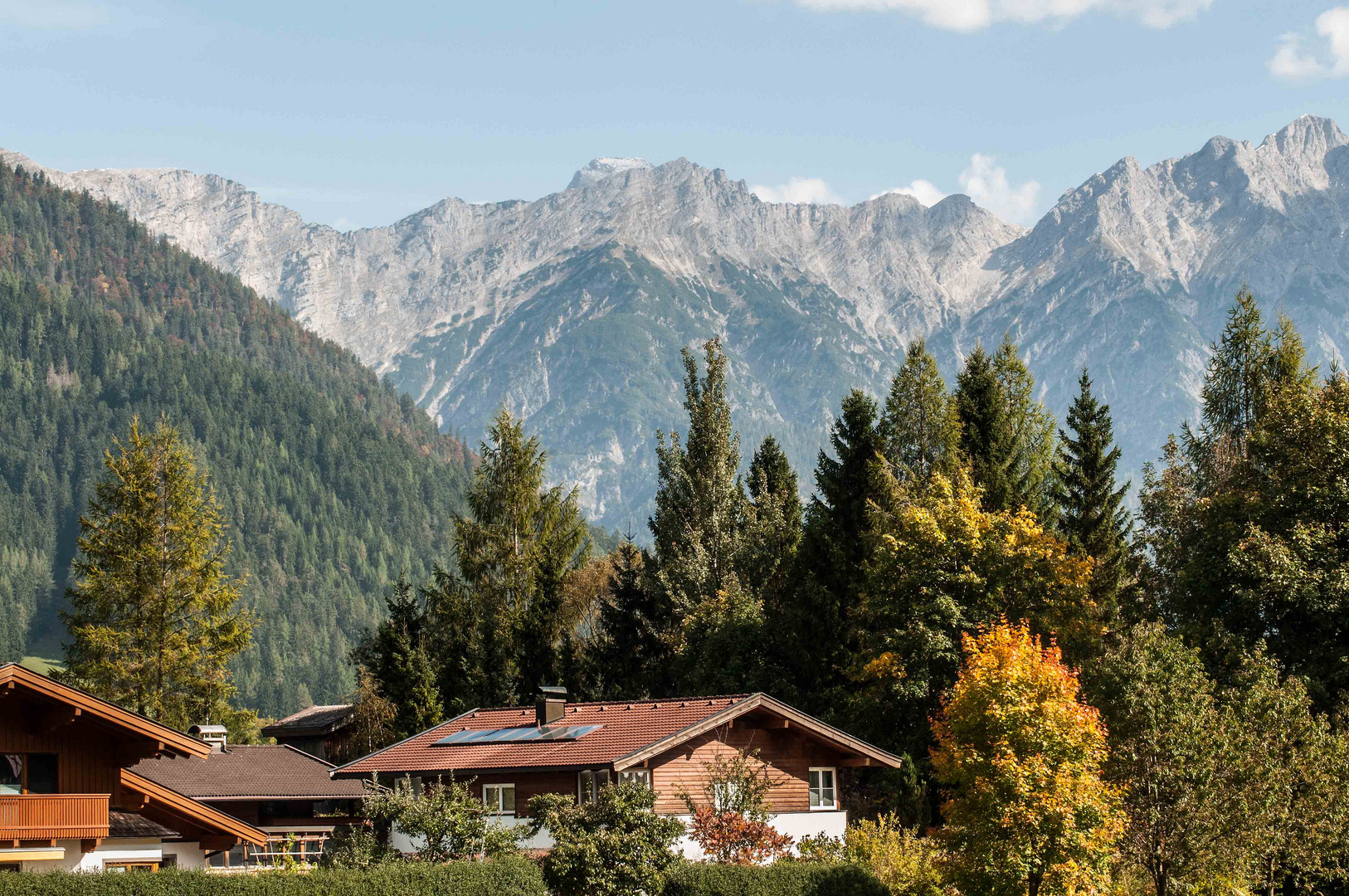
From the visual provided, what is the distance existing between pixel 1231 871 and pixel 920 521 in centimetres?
1976

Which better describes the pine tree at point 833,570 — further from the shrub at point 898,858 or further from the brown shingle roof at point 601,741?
the shrub at point 898,858

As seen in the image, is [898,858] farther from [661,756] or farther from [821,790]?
[821,790]

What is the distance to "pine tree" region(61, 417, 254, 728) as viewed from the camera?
58875 millimetres

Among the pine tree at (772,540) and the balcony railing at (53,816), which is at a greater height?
the pine tree at (772,540)

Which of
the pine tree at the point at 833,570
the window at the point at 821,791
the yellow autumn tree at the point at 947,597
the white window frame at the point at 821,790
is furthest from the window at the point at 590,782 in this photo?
the pine tree at the point at 833,570

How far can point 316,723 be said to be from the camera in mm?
86500

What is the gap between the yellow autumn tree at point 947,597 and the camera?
165 ft

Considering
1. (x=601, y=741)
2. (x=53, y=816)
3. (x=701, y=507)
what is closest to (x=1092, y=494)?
(x=701, y=507)

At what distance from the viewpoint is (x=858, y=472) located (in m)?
58.8

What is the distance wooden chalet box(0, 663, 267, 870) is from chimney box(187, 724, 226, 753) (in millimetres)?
24677

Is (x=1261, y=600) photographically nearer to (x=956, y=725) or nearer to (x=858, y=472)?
(x=956, y=725)

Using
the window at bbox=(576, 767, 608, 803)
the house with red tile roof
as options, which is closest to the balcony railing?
the house with red tile roof

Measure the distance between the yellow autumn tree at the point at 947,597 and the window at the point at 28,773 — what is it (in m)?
28.7

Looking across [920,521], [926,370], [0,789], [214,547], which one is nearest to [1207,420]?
[926,370]
